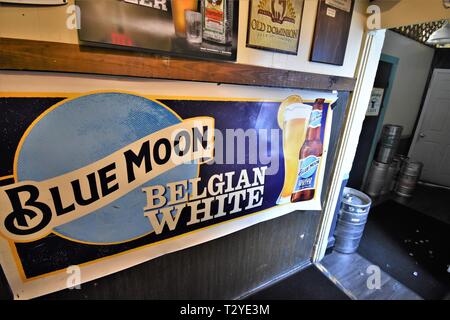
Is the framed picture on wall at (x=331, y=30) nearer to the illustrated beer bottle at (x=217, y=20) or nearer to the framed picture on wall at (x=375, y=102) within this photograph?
the illustrated beer bottle at (x=217, y=20)

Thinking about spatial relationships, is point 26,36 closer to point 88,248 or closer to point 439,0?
point 88,248

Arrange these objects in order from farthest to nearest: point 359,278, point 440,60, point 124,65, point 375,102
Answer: point 440,60
point 375,102
point 359,278
point 124,65

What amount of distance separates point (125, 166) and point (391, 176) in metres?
3.81

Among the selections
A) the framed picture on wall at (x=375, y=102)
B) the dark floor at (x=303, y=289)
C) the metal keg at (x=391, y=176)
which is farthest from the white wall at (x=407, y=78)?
the dark floor at (x=303, y=289)

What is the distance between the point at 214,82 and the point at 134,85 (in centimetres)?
35

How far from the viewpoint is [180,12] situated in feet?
2.78

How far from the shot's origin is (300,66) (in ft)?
4.00

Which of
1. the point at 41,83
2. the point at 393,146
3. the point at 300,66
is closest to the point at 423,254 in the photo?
the point at 393,146

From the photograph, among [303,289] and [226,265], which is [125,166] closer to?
[226,265]

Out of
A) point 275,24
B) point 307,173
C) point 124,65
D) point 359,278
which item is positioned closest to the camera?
point 124,65

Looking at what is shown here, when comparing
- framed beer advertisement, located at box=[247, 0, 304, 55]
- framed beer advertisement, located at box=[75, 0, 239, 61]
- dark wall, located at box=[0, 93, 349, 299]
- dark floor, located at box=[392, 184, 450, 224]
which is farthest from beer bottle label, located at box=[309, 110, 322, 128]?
dark floor, located at box=[392, 184, 450, 224]

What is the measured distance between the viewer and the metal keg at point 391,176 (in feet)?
10.7

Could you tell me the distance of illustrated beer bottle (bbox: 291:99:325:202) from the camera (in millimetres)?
1394

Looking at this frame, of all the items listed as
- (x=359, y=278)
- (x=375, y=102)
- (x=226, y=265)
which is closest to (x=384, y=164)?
(x=375, y=102)
